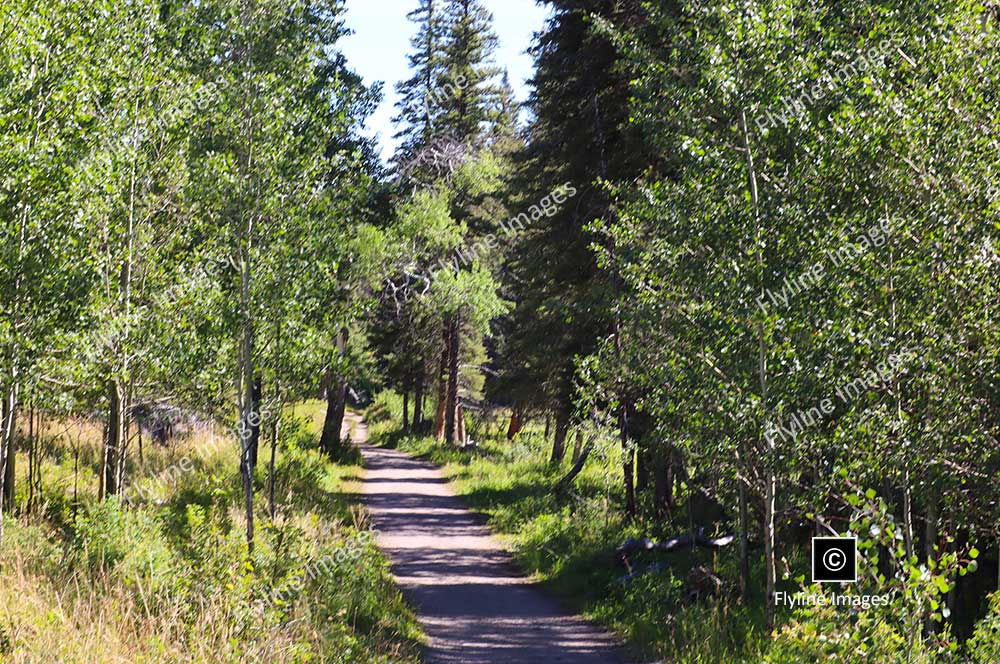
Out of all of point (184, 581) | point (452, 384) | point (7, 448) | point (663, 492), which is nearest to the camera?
point (184, 581)

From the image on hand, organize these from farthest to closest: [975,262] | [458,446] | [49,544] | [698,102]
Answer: [458,446]
[49,544]
[698,102]
[975,262]

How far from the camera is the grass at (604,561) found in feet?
36.4

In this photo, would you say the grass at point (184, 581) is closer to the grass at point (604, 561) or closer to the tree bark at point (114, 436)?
the tree bark at point (114, 436)

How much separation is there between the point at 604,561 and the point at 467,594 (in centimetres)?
246

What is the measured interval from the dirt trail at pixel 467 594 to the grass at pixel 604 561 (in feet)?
1.38

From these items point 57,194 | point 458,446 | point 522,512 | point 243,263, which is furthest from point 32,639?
point 458,446

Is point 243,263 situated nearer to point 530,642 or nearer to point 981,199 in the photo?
point 530,642

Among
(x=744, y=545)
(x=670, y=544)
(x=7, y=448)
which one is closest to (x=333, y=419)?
(x=670, y=544)

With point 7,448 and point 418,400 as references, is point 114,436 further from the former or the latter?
point 418,400

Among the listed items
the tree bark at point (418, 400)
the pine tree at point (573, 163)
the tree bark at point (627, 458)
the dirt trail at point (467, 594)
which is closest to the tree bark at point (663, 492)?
the tree bark at point (627, 458)

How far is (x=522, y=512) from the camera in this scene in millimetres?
20812

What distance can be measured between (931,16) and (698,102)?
2.74 metres

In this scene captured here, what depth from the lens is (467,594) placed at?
14.9 meters

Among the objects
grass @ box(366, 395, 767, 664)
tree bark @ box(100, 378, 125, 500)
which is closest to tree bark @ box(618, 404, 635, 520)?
grass @ box(366, 395, 767, 664)
